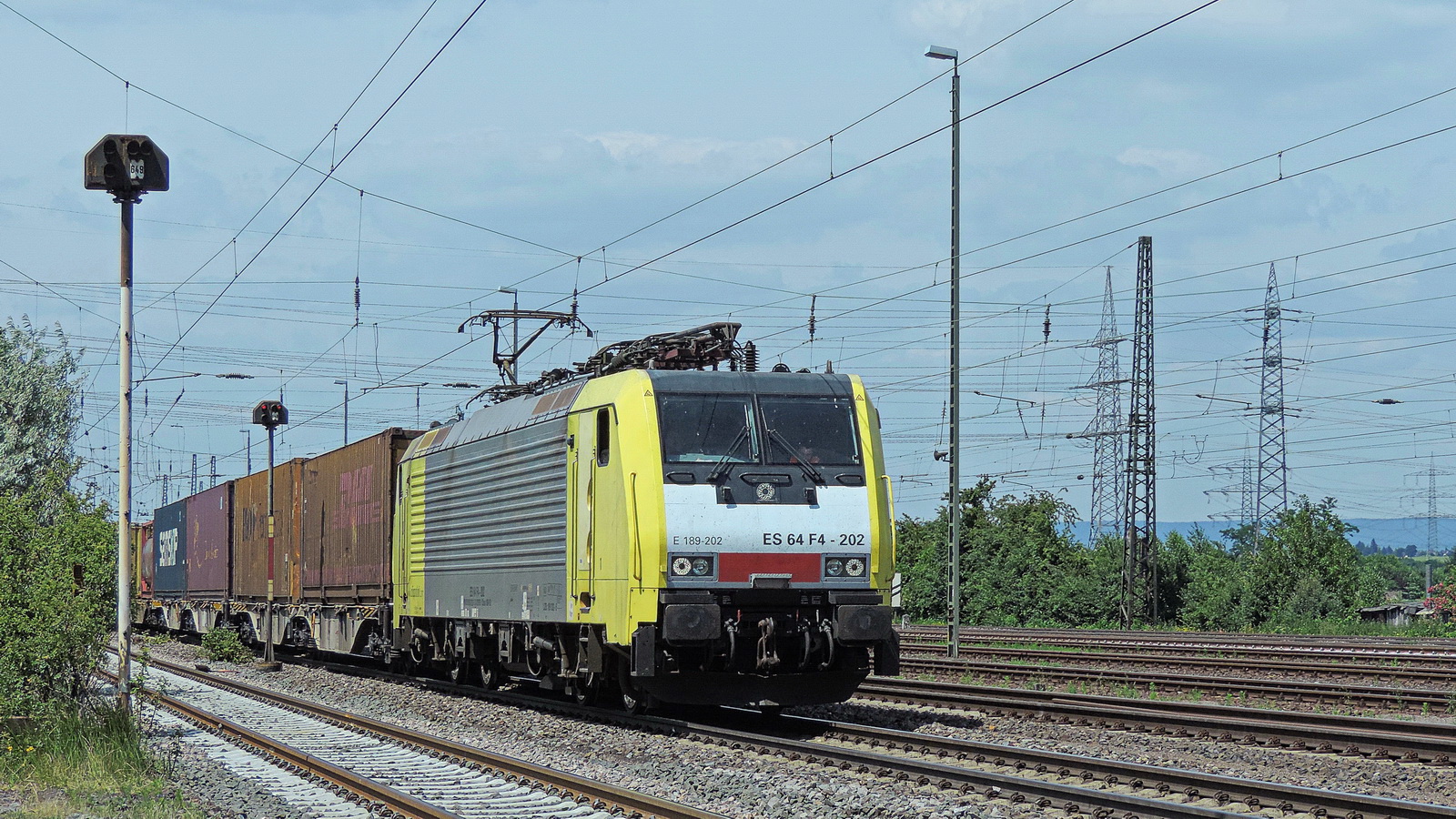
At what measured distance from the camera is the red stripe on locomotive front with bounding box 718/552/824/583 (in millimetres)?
14414

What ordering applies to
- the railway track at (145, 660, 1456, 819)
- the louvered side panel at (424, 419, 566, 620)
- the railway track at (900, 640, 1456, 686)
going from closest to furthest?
the railway track at (145, 660, 1456, 819) < the louvered side panel at (424, 419, 566, 620) < the railway track at (900, 640, 1456, 686)

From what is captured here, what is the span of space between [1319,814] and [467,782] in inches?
252

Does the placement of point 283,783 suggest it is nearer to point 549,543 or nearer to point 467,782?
point 467,782

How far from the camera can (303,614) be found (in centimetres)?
2880

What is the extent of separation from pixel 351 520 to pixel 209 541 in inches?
561

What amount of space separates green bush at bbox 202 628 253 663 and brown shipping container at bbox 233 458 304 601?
3.26ft

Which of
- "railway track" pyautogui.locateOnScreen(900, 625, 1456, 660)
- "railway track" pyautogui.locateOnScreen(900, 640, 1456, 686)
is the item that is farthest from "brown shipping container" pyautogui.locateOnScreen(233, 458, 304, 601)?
"railway track" pyautogui.locateOnScreen(900, 625, 1456, 660)

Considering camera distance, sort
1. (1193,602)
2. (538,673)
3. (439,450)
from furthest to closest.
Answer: (1193,602) < (439,450) < (538,673)

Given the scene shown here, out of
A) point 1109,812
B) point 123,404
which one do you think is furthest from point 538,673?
point 1109,812

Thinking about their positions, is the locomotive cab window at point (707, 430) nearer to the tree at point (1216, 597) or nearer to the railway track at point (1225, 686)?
the railway track at point (1225, 686)

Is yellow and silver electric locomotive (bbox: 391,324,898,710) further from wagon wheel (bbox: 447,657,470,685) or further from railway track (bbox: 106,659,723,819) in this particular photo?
wagon wheel (bbox: 447,657,470,685)

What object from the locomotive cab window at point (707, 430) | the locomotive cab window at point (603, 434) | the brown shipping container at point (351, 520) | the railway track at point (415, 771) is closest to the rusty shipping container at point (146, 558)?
the brown shipping container at point (351, 520)

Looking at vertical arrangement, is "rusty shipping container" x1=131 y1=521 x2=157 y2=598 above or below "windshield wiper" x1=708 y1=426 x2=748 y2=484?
below

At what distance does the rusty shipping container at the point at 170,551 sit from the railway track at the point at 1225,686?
85.1ft
